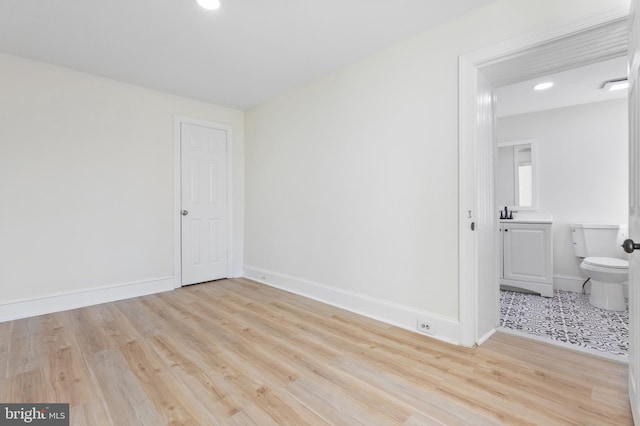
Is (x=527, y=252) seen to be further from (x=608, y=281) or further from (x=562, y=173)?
(x=562, y=173)

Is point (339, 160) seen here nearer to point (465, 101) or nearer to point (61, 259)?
point (465, 101)

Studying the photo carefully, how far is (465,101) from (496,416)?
1.98m

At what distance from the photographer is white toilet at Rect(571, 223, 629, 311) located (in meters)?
2.93

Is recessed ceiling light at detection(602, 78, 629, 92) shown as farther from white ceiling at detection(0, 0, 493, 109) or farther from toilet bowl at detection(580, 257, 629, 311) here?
white ceiling at detection(0, 0, 493, 109)

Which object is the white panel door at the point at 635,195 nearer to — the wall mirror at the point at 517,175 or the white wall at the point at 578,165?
the wall mirror at the point at 517,175

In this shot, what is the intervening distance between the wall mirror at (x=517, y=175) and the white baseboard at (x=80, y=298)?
4.59 meters

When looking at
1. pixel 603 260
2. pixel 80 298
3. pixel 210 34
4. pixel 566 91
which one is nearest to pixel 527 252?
pixel 603 260

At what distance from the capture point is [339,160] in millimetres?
3115

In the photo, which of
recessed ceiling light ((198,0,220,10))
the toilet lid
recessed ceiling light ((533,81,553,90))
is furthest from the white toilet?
recessed ceiling light ((198,0,220,10))

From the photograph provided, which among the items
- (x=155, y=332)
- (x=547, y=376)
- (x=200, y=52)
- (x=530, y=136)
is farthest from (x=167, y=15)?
(x=530, y=136)

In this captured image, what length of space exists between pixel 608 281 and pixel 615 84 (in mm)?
2041

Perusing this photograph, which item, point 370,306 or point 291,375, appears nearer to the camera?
point 291,375

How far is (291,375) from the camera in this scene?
→ 6.00ft

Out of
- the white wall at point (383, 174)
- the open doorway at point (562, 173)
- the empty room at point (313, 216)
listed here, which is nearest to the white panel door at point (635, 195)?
the empty room at point (313, 216)
